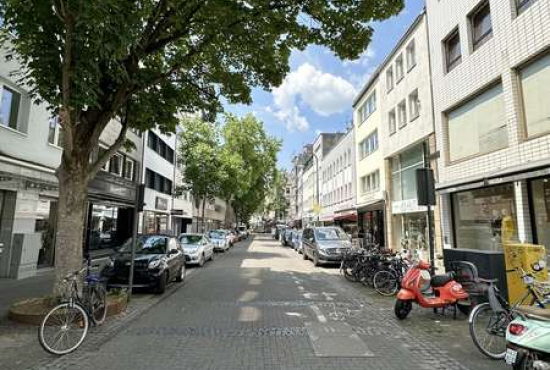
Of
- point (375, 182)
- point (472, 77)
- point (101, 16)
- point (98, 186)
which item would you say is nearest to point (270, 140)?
point (375, 182)

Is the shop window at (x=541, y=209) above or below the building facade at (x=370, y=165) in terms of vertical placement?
below

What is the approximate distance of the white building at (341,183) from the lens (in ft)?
103

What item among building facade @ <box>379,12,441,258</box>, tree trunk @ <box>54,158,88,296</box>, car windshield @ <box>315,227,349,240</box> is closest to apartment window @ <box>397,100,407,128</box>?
building facade @ <box>379,12,441,258</box>

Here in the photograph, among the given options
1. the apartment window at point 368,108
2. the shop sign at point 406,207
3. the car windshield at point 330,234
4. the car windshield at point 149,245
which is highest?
the apartment window at point 368,108

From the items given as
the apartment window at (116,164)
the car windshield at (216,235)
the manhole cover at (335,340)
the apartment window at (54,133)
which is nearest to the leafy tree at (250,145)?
the car windshield at (216,235)

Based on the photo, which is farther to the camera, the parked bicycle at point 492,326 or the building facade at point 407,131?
the building facade at point 407,131

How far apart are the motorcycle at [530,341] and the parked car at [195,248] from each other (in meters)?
14.4

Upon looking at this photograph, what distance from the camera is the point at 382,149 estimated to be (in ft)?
76.1

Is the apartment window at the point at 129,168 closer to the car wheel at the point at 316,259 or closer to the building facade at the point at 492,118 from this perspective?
the car wheel at the point at 316,259

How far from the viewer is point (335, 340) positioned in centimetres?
585

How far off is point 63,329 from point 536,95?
40.7ft

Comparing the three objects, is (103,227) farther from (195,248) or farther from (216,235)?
(216,235)

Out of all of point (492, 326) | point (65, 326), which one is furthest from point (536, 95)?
point (65, 326)

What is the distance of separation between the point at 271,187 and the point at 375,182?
3557cm
